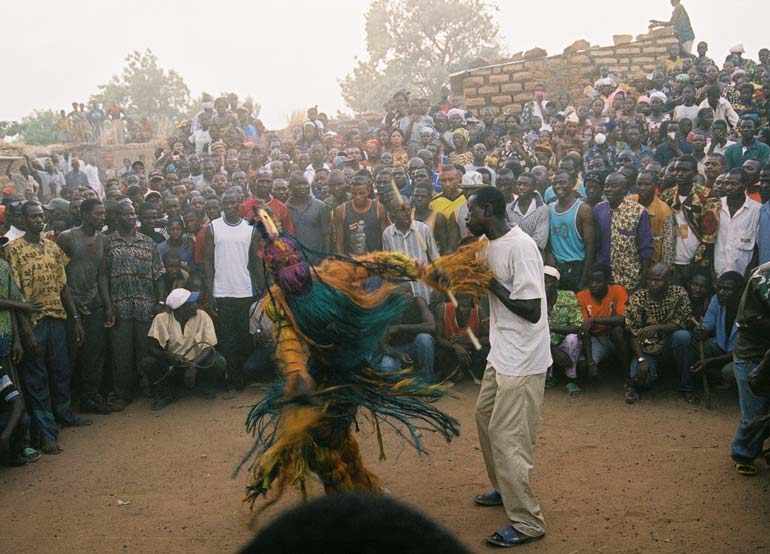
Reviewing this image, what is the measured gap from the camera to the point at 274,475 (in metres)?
3.94

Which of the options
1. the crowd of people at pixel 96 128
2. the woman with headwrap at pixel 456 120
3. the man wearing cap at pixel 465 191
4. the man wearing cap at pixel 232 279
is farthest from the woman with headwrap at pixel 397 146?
the crowd of people at pixel 96 128

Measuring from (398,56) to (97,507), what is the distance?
31.9 meters

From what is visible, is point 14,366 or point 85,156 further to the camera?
point 85,156

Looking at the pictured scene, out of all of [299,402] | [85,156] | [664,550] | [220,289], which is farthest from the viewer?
[85,156]

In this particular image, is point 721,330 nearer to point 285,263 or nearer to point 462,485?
point 462,485

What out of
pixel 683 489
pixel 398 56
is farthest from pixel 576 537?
pixel 398 56

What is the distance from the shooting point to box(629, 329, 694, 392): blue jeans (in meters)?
6.76

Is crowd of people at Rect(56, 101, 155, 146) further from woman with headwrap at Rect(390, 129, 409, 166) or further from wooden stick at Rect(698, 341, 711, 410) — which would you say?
wooden stick at Rect(698, 341, 711, 410)

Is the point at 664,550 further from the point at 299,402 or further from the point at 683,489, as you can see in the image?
the point at 299,402

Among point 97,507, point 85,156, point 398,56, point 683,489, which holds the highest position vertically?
point 398,56

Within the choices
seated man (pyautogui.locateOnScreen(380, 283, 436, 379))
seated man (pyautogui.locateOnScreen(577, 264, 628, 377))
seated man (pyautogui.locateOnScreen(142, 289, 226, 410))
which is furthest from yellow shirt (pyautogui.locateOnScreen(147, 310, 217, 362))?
seated man (pyautogui.locateOnScreen(577, 264, 628, 377))

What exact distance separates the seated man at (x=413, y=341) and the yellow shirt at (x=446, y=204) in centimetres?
105

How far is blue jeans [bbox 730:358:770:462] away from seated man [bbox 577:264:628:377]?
199cm

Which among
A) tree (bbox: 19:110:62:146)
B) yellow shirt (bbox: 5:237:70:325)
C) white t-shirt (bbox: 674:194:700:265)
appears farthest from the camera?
tree (bbox: 19:110:62:146)
